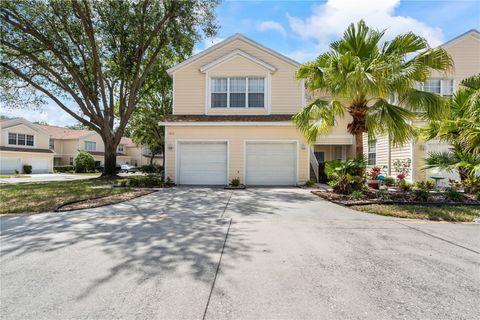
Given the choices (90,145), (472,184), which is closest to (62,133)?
(90,145)

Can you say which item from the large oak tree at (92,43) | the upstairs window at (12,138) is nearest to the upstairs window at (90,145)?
the upstairs window at (12,138)

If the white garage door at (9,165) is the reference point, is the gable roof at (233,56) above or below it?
above

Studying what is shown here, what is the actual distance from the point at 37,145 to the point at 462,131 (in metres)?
41.6

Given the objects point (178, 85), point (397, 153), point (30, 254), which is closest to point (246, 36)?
point (178, 85)

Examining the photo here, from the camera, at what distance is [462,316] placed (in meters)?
2.33

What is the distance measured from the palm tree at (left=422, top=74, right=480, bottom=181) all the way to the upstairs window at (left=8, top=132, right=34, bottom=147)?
1584 inches

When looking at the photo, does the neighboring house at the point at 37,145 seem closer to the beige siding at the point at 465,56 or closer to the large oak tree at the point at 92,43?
the large oak tree at the point at 92,43

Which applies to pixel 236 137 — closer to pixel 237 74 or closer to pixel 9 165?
pixel 237 74

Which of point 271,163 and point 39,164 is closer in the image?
point 271,163

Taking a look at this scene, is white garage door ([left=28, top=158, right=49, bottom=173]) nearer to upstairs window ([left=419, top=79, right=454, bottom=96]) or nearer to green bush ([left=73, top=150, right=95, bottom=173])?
green bush ([left=73, top=150, right=95, bottom=173])

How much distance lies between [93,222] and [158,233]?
204 cm

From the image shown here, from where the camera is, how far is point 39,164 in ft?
103

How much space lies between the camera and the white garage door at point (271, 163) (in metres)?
13.0

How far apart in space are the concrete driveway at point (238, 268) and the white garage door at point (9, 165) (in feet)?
101
